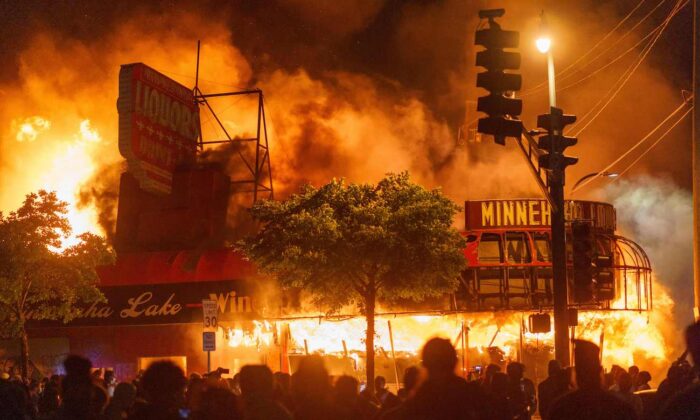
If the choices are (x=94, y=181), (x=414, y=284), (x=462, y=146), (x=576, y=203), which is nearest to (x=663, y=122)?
(x=462, y=146)

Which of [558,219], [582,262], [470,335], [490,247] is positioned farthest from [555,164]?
[470,335]

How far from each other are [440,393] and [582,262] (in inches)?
473

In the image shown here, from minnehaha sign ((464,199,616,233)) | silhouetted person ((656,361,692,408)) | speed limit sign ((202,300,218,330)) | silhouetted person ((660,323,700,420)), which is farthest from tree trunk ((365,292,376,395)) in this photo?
silhouetted person ((660,323,700,420))

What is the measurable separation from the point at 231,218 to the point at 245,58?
13390 millimetres

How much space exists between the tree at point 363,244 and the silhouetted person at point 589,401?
2077 centimetres

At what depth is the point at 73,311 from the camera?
1455 inches

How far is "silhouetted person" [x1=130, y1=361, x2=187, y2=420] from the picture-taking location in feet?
21.3

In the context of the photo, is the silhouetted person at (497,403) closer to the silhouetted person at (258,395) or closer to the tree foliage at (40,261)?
the silhouetted person at (258,395)

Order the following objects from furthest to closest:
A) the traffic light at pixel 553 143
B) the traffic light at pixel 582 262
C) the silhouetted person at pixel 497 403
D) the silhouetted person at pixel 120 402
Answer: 1. the traffic light at pixel 553 143
2. the traffic light at pixel 582 262
3. the silhouetted person at pixel 120 402
4. the silhouetted person at pixel 497 403

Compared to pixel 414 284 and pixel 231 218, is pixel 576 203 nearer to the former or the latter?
pixel 414 284

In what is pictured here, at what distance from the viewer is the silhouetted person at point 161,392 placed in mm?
6502

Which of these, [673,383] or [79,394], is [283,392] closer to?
[79,394]

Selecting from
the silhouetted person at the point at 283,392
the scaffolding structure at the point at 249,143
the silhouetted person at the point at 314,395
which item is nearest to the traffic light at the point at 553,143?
the silhouetted person at the point at 283,392

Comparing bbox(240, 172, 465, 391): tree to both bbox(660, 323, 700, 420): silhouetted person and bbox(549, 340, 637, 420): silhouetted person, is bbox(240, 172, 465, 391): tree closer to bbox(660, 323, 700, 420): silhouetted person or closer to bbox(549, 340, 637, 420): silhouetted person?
bbox(549, 340, 637, 420): silhouetted person
